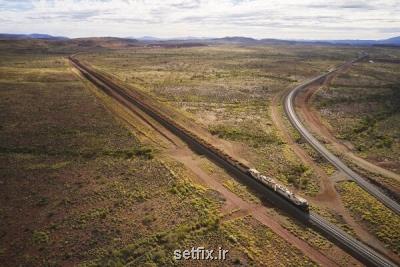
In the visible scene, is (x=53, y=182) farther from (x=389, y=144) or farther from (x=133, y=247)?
(x=389, y=144)

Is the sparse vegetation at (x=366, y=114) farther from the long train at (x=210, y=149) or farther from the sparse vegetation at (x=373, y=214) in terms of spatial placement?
the long train at (x=210, y=149)

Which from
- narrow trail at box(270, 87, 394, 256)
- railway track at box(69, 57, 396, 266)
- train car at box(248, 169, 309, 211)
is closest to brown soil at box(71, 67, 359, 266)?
railway track at box(69, 57, 396, 266)

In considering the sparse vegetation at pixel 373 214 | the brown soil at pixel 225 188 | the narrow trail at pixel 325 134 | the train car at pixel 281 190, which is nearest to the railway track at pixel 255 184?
→ the train car at pixel 281 190

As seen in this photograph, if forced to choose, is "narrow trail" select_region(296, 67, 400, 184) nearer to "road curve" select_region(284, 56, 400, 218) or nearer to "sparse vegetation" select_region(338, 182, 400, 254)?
"road curve" select_region(284, 56, 400, 218)

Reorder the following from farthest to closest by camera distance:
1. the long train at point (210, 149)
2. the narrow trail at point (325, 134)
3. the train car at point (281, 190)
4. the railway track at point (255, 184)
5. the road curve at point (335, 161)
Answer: the narrow trail at point (325, 134)
the road curve at point (335, 161)
the long train at point (210, 149)
the train car at point (281, 190)
the railway track at point (255, 184)

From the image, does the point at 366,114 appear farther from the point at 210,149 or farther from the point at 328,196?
the point at 210,149
